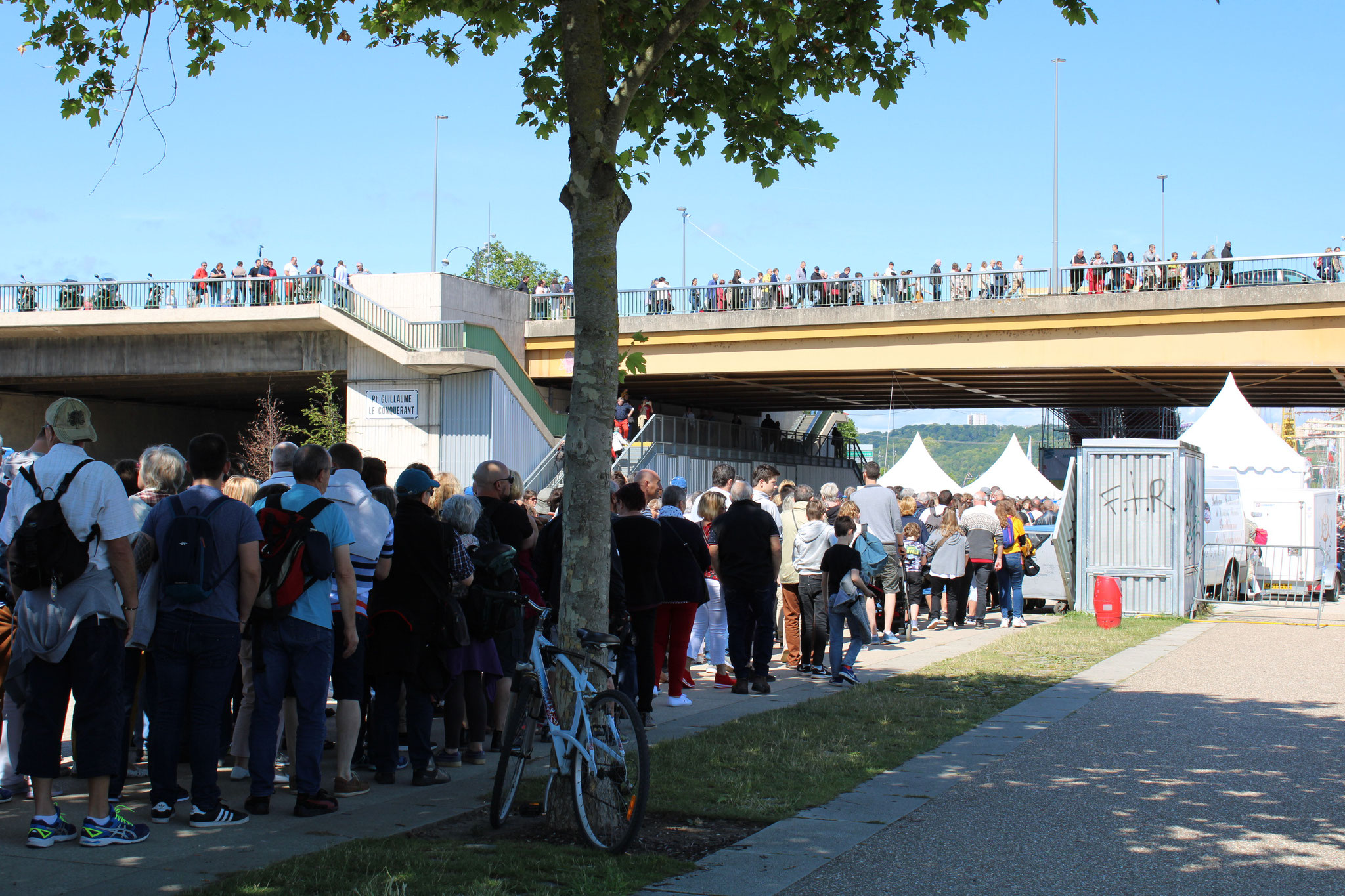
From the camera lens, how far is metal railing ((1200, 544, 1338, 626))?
2072 centimetres

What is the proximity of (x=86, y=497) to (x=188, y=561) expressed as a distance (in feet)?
1.83

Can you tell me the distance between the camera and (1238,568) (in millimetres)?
21641

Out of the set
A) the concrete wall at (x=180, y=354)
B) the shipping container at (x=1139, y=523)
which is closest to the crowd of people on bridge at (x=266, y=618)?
the shipping container at (x=1139, y=523)

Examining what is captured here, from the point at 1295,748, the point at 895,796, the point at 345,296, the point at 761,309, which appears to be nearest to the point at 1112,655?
the point at 1295,748

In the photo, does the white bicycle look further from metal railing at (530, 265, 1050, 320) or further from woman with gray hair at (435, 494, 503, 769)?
metal railing at (530, 265, 1050, 320)

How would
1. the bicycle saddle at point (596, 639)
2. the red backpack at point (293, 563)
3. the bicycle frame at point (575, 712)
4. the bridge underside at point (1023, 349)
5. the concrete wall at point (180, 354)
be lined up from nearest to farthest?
the bicycle frame at point (575, 712)
the bicycle saddle at point (596, 639)
the red backpack at point (293, 563)
the bridge underside at point (1023, 349)
the concrete wall at point (180, 354)

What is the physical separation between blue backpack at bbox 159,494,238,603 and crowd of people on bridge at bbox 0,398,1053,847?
10 millimetres

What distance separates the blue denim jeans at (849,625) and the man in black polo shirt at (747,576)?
0.75 m

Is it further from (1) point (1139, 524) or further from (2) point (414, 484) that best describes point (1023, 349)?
(2) point (414, 484)

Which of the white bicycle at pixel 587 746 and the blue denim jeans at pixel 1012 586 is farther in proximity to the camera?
the blue denim jeans at pixel 1012 586

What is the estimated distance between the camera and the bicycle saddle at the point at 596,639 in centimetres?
613

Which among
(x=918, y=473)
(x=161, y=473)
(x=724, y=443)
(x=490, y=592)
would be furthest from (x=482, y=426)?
(x=161, y=473)

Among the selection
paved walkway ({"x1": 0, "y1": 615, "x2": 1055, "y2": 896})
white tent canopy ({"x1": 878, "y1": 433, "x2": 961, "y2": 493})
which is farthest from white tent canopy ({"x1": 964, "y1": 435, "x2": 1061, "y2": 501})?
paved walkway ({"x1": 0, "y1": 615, "x2": 1055, "y2": 896})

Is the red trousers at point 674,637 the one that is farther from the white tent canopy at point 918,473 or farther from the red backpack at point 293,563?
the white tent canopy at point 918,473
